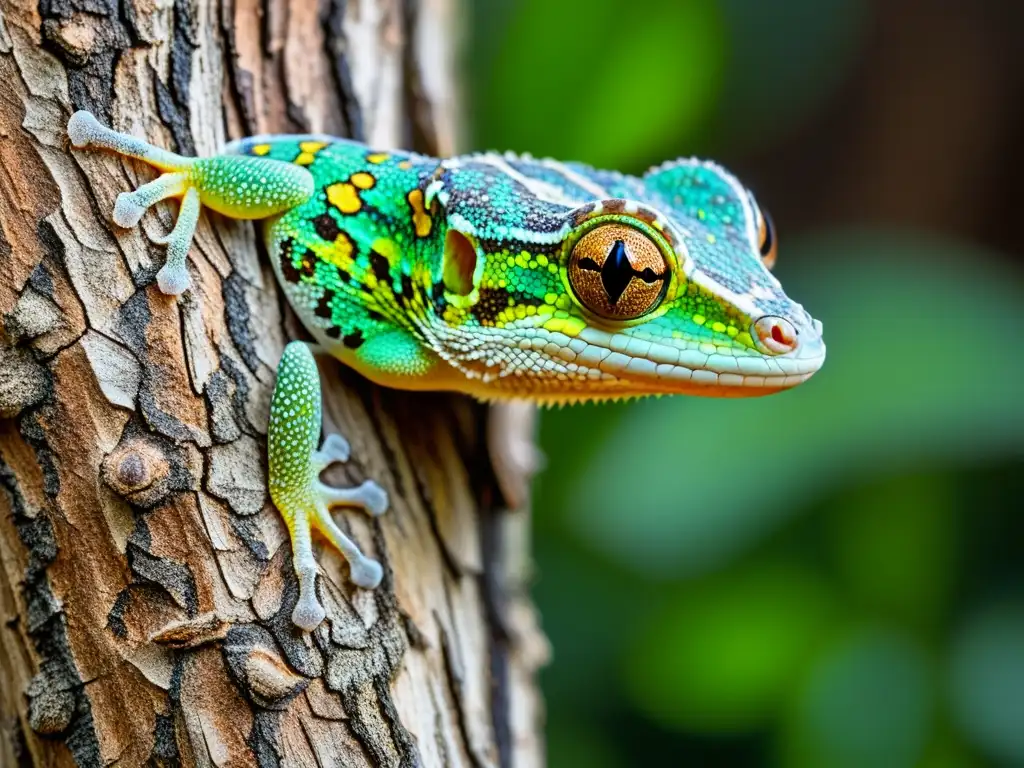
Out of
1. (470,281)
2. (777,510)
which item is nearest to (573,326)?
(470,281)

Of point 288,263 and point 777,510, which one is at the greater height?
point 288,263

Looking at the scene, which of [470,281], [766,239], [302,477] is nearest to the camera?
[302,477]

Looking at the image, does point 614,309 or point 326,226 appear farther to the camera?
point 326,226

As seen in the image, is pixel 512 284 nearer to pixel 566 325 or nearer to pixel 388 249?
pixel 566 325

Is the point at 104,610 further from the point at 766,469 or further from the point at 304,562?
the point at 766,469

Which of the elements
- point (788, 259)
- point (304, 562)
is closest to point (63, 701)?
point (304, 562)

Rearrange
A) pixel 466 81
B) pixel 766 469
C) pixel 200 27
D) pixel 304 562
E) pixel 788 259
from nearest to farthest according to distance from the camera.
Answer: pixel 304 562 < pixel 200 27 < pixel 766 469 < pixel 466 81 < pixel 788 259

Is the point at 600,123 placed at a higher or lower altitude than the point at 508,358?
higher

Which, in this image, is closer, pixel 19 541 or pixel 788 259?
pixel 19 541
